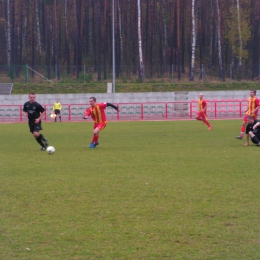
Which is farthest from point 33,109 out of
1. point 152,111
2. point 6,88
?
point 6,88

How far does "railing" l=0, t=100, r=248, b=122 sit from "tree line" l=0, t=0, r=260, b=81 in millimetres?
19009

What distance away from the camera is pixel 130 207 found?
7.18 metres

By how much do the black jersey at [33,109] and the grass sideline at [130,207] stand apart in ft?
7.75

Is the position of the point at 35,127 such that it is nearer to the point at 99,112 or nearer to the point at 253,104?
the point at 99,112

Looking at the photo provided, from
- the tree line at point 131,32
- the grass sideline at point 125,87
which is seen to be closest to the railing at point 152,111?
the grass sideline at point 125,87

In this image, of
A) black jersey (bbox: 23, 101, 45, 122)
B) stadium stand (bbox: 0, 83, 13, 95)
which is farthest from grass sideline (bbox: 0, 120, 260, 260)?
stadium stand (bbox: 0, 83, 13, 95)

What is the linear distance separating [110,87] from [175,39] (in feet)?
53.4

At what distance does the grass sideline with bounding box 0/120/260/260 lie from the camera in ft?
17.7

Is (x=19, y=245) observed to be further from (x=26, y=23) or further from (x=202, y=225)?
(x=26, y=23)

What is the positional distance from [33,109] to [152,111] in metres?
23.1

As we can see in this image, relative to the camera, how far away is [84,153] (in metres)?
14.3

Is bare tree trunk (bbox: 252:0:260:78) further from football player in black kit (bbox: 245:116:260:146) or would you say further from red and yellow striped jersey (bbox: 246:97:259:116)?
football player in black kit (bbox: 245:116:260:146)

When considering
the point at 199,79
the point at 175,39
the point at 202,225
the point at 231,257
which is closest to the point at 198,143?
the point at 202,225

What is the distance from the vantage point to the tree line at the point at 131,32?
2289 inches
